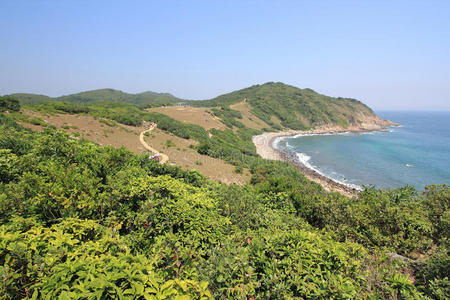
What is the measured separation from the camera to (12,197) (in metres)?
4.27

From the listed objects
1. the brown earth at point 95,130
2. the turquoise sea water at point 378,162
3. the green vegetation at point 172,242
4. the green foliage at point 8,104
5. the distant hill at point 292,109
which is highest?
the distant hill at point 292,109

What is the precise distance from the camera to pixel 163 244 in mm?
3824

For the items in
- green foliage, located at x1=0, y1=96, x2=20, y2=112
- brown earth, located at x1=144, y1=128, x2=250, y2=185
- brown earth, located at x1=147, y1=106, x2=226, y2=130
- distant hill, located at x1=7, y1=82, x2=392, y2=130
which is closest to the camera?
green foliage, located at x1=0, y1=96, x2=20, y2=112

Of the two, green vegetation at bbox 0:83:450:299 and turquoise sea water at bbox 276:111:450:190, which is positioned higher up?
green vegetation at bbox 0:83:450:299

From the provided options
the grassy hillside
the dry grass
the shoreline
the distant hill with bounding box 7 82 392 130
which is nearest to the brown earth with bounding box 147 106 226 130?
the shoreline

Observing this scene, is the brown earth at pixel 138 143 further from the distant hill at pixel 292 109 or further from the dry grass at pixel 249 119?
the dry grass at pixel 249 119

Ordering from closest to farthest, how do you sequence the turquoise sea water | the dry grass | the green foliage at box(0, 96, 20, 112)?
the green foliage at box(0, 96, 20, 112) < the turquoise sea water < the dry grass

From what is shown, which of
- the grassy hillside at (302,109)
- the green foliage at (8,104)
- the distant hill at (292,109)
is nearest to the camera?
the green foliage at (8,104)

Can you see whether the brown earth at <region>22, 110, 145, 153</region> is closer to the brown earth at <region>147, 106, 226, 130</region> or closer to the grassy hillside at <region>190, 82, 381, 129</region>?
the brown earth at <region>147, 106, 226, 130</region>

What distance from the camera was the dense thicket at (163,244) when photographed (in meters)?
2.63

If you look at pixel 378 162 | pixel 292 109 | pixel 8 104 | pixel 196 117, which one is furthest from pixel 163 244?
pixel 292 109

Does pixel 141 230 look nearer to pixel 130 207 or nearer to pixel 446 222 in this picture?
pixel 130 207

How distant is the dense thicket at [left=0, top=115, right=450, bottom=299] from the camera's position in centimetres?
263

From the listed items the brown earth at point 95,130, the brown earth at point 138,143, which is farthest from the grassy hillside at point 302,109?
the brown earth at point 95,130
